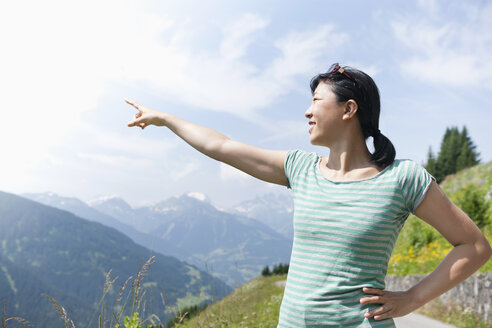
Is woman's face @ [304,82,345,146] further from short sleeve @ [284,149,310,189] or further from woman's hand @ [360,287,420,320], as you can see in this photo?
woman's hand @ [360,287,420,320]

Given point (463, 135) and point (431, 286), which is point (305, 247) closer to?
point (431, 286)

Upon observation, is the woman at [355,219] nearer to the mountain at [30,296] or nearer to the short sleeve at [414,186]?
the short sleeve at [414,186]

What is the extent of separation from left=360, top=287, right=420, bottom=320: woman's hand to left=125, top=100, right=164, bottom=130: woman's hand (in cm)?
142

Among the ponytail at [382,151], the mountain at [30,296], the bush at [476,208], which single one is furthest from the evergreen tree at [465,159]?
the mountain at [30,296]

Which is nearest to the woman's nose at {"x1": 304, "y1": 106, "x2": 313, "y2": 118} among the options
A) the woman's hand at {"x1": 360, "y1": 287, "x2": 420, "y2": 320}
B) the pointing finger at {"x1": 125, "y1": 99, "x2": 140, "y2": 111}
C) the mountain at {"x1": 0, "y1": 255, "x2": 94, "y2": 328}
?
the woman's hand at {"x1": 360, "y1": 287, "x2": 420, "y2": 320}

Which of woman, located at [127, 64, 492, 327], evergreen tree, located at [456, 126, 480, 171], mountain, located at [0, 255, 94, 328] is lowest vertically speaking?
mountain, located at [0, 255, 94, 328]

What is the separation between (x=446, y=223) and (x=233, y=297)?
264 inches

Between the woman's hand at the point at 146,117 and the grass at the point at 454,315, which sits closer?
the woman's hand at the point at 146,117

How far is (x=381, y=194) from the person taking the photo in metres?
1.76

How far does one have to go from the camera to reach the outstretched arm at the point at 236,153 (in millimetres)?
2141

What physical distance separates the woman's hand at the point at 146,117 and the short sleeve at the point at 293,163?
0.79m

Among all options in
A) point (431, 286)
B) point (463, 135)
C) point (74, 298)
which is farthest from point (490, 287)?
point (74, 298)

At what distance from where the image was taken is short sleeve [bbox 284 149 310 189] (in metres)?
2.07

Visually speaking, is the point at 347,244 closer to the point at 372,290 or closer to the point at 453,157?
the point at 372,290
